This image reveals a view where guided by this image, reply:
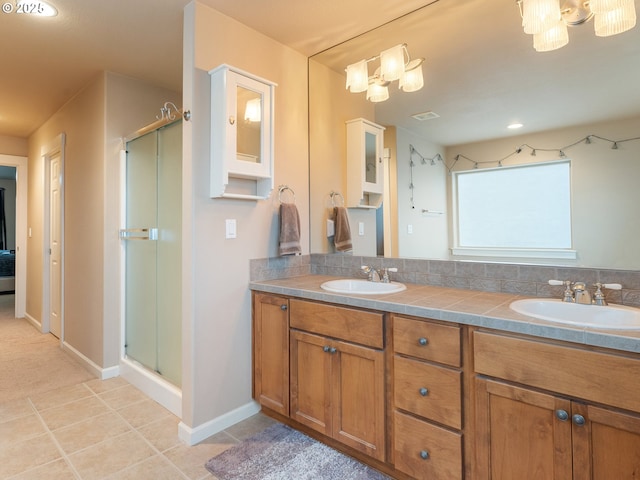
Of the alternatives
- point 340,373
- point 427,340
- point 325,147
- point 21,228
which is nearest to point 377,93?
point 325,147

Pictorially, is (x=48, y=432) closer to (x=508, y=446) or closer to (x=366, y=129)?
(x=508, y=446)

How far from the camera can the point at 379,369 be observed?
64.8 inches

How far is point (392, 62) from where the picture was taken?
221 cm

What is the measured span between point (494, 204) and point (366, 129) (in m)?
0.95

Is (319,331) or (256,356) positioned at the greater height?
(319,331)

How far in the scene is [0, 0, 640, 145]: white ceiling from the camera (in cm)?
163

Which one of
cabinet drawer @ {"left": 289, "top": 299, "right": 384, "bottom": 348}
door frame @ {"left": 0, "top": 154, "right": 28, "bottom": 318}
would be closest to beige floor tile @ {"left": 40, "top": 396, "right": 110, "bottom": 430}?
cabinet drawer @ {"left": 289, "top": 299, "right": 384, "bottom": 348}

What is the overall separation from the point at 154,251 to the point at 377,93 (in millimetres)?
1838

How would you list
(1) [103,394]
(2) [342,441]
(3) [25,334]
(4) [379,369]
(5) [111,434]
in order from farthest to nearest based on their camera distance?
(3) [25,334] < (1) [103,394] < (5) [111,434] < (2) [342,441] < (4) [379,369]

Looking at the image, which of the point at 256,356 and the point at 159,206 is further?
the point at 159,206

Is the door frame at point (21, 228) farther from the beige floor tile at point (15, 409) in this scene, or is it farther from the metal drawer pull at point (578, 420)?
the metal drawer pull at point (578, 420)

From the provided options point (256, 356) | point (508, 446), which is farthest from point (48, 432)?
point (508, 446)

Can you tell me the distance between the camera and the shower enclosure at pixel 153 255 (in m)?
2.38

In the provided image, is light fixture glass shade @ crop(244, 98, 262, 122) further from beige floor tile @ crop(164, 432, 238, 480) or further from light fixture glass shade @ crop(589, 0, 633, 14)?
→ beige floor tile @ crop(164, 432, 238, 480)
